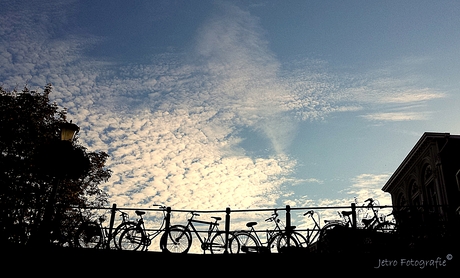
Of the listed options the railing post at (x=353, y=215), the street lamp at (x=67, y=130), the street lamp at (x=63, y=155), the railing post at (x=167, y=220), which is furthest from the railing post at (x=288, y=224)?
the street lamp at (x=67, y=130)

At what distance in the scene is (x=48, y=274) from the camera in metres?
12.9

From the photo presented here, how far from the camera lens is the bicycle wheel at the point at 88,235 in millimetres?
15289

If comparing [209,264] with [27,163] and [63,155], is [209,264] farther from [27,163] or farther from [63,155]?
[27,163]

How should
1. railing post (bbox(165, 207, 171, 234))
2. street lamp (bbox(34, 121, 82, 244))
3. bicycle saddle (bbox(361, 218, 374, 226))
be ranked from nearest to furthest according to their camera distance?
street lamp (bbox(34, 121, 82, 244)) → railing post (bbox(165, 207, 171, 234)) → bicycle saddle (bbox(361, 218, 374, 226))

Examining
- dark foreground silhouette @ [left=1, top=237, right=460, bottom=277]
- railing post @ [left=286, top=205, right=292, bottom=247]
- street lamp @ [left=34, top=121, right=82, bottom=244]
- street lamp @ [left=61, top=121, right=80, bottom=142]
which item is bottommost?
dark foreground silhouette @ [left=1, top=237, right=460, bottom=277]

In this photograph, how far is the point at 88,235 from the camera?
15547 millimetres

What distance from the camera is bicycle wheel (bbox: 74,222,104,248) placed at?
50.2 ft

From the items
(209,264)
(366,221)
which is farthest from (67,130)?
(366,221)

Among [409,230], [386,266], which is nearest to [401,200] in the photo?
[409,230]

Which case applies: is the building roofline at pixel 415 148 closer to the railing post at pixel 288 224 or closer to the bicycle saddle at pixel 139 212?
the railing post at pixel 288 224

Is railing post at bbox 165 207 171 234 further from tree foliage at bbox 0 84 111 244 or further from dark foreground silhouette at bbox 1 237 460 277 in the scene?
tree foliage at bbox 0 84 111 244

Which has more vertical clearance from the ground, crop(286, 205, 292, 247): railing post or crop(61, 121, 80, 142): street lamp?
crop(61, 121, 80, 142): street lamp

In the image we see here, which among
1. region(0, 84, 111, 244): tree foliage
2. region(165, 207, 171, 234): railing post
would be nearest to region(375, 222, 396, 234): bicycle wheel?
region(165, 207, 171, 234): railing post

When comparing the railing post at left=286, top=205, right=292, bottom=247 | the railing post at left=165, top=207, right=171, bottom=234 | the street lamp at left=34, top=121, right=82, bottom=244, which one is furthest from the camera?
the railing post at left=165, top=207, right=171, bottom=234
